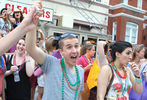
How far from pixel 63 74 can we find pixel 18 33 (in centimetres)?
98

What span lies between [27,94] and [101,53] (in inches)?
62.8

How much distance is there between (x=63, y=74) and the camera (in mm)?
2012

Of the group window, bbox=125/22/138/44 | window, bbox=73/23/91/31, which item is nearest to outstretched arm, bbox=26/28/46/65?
window, bbox=73/23/91/31

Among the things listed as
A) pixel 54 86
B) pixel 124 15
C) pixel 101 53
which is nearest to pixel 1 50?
pixel 54 86

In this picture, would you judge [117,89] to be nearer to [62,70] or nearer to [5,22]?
[62,70]

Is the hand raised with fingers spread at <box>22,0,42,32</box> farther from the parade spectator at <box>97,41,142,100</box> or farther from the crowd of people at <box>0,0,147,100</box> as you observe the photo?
the parade spectator at <box>97,41,142,100</box>

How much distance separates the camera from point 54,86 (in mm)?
1950

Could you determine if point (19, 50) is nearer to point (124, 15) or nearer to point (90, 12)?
point (90, 12)

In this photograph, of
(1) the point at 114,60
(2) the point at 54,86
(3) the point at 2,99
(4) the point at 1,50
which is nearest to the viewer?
(4) the point at 1,50

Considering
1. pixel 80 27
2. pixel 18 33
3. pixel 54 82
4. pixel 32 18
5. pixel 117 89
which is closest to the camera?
pixel 18 33

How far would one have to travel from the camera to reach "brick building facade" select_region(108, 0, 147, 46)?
16827mm

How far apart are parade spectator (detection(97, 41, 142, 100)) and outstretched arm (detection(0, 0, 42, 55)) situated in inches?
54.2

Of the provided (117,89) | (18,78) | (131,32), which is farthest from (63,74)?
(131,32)

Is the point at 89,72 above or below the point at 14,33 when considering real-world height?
below
